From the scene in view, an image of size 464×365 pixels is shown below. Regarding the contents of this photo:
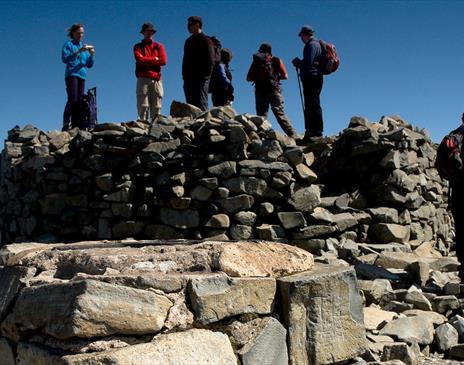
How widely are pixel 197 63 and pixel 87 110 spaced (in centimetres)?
226

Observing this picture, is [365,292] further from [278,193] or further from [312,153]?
[312,153]

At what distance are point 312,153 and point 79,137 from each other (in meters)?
4.20

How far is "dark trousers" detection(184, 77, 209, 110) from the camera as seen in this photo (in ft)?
33.1

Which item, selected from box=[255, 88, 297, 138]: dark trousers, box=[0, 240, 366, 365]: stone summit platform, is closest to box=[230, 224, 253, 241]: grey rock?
box=[255, 88, 297, 138]: dark trousers

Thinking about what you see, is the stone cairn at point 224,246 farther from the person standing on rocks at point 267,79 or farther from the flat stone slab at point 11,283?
the person standing on rocks at point 267,79

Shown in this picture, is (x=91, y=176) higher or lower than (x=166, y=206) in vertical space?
higher

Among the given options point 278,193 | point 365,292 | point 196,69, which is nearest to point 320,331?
point 365,292

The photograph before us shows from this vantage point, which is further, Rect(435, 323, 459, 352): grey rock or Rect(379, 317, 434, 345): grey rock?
Rect(435, 323, 459, 352): grey rock

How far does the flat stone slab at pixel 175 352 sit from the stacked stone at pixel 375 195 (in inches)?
203

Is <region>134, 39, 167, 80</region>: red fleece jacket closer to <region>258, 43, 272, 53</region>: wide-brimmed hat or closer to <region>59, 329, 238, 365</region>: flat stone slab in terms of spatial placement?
<region>258, 43, 272, 53</region>: wide-brimmed hat

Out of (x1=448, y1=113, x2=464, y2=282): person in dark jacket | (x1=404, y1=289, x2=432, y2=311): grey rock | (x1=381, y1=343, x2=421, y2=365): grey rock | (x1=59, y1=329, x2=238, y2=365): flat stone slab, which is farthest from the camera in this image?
(x1=448, y1=113, x2=464, y2=282): person in dark jacket

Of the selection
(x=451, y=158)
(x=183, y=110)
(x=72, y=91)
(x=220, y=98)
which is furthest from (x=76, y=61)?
(x=451, y=158)

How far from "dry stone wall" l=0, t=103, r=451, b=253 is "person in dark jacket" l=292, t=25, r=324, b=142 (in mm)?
547

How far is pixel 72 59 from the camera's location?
977 centimetres
